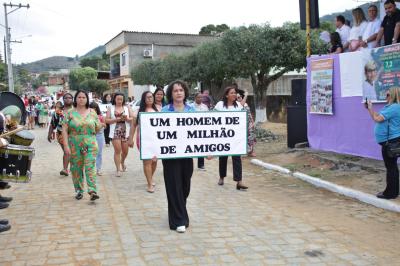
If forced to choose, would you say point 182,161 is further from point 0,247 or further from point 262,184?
point 262,184

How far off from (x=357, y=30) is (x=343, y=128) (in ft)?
7.28

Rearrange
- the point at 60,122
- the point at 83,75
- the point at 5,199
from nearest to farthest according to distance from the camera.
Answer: the point at 5,199, the point at 60,122, the point at 83,75

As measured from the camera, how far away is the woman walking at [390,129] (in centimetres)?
627

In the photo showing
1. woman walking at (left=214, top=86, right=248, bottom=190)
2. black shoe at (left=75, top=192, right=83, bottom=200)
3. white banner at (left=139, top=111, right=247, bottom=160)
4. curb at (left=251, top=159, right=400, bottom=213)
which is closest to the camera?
white banner at (left=139, top=111, right=247, bottom=160)

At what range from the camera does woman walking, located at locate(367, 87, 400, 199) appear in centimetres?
627

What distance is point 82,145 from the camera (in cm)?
679

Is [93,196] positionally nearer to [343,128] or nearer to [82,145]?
[82,145]

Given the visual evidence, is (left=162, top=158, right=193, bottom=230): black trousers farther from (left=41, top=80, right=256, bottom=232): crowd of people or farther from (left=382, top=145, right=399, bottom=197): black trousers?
(left=382, top=145, right=399, bottom=197): black trousers

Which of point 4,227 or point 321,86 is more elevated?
point 321,86

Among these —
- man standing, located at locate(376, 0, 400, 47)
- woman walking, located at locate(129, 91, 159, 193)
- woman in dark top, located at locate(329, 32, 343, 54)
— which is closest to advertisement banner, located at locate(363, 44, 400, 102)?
man standing, located at locate(376, 0, 400, 47)

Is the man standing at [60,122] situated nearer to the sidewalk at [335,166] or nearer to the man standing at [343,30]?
the sidewalk at [335,166]

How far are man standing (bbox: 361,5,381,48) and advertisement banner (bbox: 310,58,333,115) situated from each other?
0.81 meters

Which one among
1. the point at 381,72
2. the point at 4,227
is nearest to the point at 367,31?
the point at 381,72

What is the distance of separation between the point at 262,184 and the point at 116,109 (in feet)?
11.0
